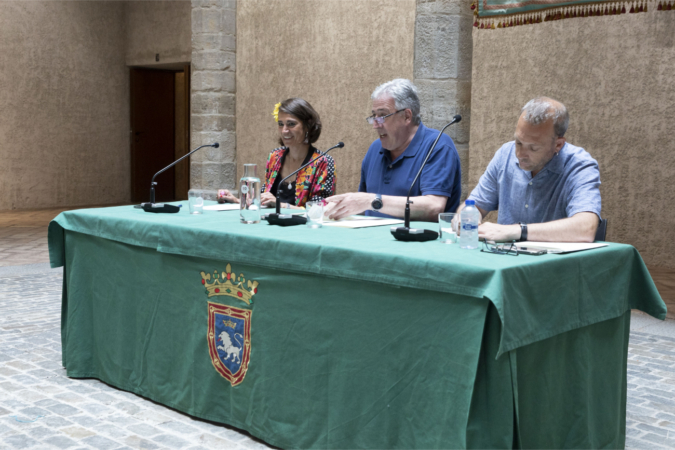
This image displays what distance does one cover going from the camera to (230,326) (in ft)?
9.58

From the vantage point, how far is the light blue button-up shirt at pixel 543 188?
9.46ft

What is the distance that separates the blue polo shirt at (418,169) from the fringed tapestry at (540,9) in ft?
5.46

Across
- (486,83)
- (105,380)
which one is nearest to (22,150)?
(486,83)

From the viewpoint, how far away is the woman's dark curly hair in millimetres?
4215

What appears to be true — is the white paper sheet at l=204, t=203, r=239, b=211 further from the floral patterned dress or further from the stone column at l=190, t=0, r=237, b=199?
the stone column at l=190, t=0, r=237, b=199

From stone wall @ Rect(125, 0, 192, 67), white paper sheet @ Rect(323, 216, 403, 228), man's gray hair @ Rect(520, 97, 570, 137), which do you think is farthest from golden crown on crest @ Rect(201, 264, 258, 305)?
stone wall @ Rect(125, 0, 192, 67)

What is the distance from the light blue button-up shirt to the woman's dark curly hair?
3.99ft

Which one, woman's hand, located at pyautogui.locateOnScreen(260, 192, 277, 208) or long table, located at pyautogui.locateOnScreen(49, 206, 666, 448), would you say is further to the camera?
woman's hand, located at pyautogui.locateOnScreen(260, 192, 277, 208)

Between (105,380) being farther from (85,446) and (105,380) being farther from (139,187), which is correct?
(139,187)

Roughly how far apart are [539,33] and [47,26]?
8.14 m

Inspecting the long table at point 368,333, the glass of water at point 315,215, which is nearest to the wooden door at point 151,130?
the long table at point 368,333

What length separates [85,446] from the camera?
285cm

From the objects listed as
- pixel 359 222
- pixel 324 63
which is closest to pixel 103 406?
pixel 359 222

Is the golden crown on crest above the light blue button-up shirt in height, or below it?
below
